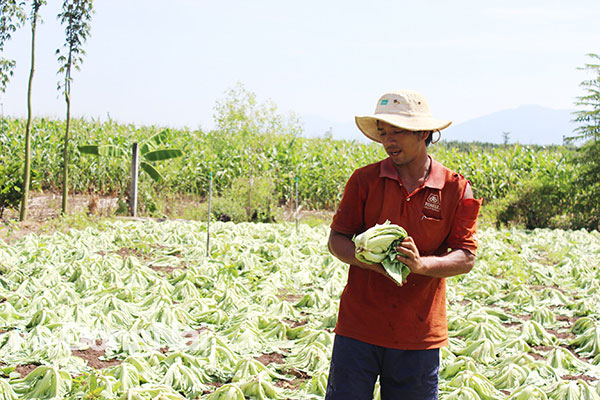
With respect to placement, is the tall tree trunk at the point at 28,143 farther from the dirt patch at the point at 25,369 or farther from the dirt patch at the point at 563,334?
the dirt patch at the point at 563,334

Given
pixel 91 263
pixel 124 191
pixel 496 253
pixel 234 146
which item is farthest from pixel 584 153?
pixel 91 263

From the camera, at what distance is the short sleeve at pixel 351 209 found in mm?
2881

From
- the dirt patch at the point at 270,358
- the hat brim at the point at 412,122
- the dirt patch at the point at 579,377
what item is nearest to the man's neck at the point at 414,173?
the hat brim at the point at 412,122

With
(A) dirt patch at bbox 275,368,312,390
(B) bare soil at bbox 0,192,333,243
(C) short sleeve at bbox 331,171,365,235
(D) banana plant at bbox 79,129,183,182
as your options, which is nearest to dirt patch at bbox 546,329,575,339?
(A) dirt patch at bbox 275,368,312,390

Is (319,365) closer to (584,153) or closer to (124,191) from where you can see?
(124,191)

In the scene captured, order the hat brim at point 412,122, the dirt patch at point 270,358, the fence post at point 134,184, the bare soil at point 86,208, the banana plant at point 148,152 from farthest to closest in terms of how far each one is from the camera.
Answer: the banana plant at point 148,152
the fence post at point 134,184
the bare soil at point 86,208
the dirt patch at point 270,358
the hat brim at point 412,122

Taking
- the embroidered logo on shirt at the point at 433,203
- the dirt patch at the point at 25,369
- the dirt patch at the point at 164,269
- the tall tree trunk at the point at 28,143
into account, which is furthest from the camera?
the tall tree trunk at the point at 28,143

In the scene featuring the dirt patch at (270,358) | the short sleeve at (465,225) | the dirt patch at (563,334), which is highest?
the short sleeve at (465,225)

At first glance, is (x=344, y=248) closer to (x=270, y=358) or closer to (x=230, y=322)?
(x=270, y=358)

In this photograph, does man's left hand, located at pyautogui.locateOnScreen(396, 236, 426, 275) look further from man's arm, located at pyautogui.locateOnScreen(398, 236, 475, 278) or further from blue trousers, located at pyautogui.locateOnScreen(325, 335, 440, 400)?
blue trousers, located at pyautogui.locateOnScreen(325, 335, 440, 400)

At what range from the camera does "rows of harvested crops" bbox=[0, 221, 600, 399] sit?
4324mm

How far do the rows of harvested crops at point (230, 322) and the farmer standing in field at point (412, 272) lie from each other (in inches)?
59.6

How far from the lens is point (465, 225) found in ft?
9.18

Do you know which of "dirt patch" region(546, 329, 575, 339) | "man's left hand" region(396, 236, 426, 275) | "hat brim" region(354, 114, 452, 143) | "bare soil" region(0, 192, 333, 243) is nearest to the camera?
"man's left hand" region(396, 236, 426, 275)
